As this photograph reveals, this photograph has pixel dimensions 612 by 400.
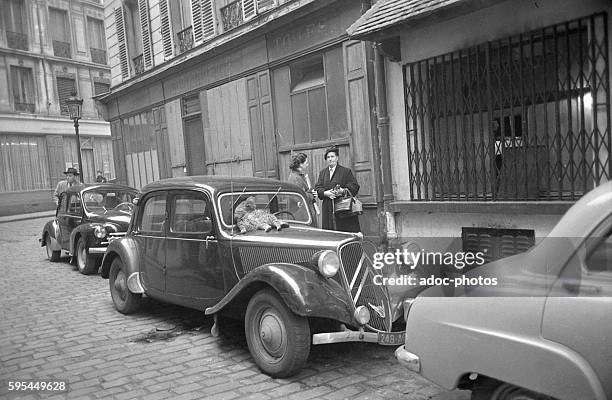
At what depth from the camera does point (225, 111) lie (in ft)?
38.2

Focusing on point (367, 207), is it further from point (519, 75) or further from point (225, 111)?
point (225, 111)

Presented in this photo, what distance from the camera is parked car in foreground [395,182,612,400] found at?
1951 mm

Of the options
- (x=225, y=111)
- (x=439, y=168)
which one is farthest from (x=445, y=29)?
(x=225, y=111)

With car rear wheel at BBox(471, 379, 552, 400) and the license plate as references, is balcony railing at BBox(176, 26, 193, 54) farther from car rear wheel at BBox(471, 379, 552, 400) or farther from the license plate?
car rear wheel at BBox(471, 379, 552, 400)

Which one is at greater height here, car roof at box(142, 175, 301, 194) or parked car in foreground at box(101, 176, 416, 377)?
car roof at box(142, 175, 301, 194)

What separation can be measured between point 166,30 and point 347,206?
361 inches

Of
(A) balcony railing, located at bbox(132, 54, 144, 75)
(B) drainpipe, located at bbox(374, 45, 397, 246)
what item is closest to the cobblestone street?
(B) drainpipe, located at bbox(374, 45, 397, 246)

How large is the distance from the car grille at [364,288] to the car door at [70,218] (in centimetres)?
645

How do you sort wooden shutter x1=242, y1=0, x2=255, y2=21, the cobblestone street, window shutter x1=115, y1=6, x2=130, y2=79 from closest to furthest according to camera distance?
the cobblestone street < wooden shutter x1=242, y1=0, x2=255, y2=21 < window shutter x1=115, y1=6, x2=130, y2=79

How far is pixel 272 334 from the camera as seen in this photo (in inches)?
152

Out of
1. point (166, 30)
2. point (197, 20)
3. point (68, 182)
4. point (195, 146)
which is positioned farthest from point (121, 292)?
point (166, 30)

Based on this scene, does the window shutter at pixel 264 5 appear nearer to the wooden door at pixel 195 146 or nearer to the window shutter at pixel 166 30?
the wooden door at pixel 195 146

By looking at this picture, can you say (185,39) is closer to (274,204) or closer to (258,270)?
(274,204)

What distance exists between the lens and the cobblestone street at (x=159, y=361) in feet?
11.7
